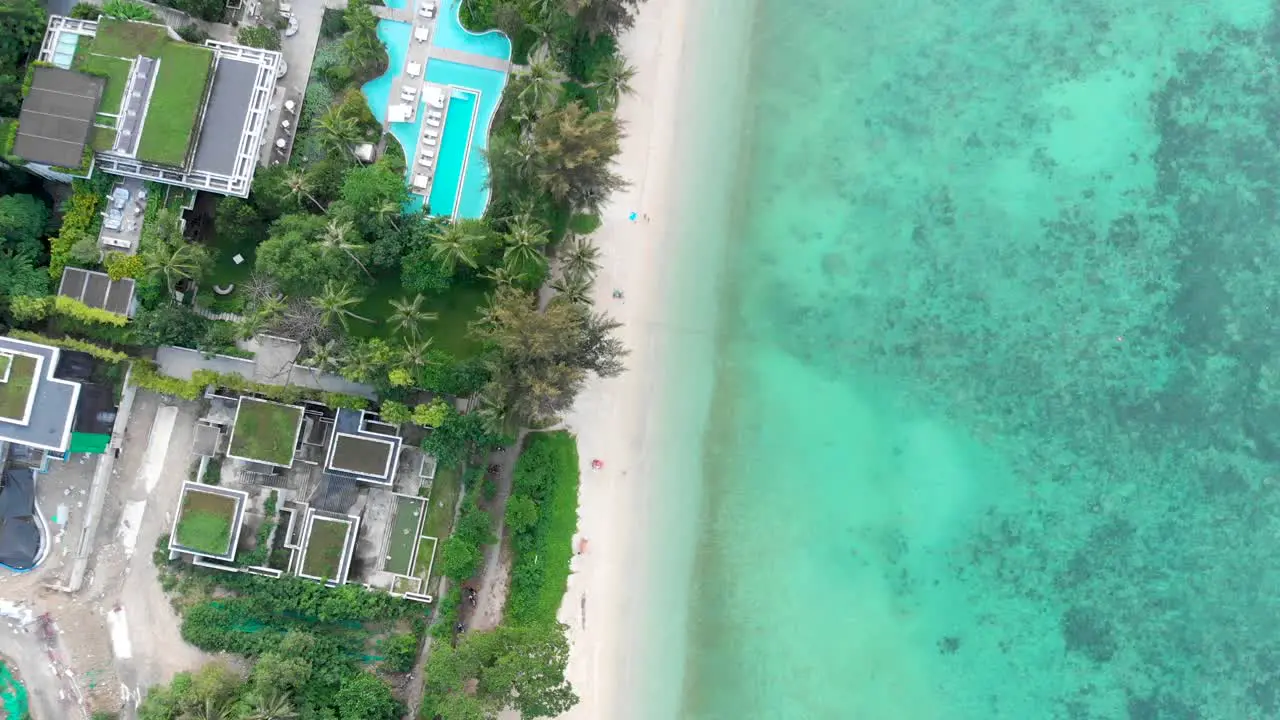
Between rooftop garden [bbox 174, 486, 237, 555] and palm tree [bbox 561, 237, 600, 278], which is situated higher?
palm tree [bbox 561, 237, 600, 278]

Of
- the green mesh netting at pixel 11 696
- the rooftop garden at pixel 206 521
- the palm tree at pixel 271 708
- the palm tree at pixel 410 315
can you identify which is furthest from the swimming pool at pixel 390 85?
the green mesh netting at pixel 11 696

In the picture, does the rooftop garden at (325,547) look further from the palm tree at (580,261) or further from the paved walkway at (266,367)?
the palm tree at (580,261)

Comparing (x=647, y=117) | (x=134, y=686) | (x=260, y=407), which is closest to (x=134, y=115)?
(x=260, y=407)

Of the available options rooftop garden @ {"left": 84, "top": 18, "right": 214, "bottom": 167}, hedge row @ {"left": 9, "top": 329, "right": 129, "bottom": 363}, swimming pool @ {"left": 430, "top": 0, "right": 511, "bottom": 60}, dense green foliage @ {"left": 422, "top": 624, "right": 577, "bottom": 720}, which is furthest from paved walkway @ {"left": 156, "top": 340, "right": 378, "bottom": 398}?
swimming pool @ {"left": 430, "top": 0, "right": 511, "bottom": 60}

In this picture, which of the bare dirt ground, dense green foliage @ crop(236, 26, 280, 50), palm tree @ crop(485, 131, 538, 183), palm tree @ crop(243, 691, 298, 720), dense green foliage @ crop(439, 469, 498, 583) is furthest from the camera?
dense green foliage @ crop(236, 26, 280, 50)

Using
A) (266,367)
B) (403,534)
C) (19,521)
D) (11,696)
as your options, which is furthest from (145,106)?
(11,696)

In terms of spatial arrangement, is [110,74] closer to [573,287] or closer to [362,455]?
[362,455]

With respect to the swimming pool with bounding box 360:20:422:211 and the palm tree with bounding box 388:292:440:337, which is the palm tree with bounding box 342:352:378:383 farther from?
the swimming pool with bounding box 360:20:422:211
